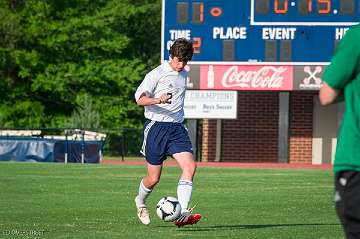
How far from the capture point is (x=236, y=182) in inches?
871

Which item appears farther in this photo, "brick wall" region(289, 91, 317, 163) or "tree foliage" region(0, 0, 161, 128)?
"tree foliage" region(0, 0, 161, 128)

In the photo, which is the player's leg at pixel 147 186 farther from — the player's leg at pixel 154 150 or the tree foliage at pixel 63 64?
Result: the tree foliage at pixel 63 64

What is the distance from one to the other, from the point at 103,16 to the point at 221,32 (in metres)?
20.9

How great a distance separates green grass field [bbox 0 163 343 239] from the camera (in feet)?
35.2

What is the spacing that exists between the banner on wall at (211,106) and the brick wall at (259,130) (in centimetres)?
324

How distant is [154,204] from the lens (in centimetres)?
1509

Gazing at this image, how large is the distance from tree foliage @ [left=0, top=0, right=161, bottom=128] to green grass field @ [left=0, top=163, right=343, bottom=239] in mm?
27438

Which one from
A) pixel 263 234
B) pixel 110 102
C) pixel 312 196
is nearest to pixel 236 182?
pixel 312 196

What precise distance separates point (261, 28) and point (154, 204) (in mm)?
17640

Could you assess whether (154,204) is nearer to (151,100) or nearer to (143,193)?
(143,193)

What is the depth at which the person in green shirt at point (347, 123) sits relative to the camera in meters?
5.46

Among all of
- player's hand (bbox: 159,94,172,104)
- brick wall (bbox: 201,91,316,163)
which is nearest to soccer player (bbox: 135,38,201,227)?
player's hand (bbox: 159,94,172,104)

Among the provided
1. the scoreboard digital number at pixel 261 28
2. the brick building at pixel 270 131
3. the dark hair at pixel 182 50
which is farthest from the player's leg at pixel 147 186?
the brick building at pixel 270 131

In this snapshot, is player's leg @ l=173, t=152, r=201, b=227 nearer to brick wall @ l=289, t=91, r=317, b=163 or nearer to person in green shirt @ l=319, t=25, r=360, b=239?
person in green shirt @ l=319, t=25, r=360, b=239
